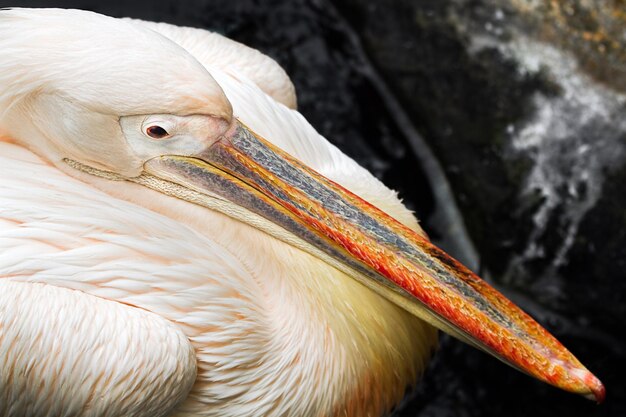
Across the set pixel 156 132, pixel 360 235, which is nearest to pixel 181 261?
pixel 156 132

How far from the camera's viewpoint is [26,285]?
7.03 feet

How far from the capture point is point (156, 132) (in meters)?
2.33

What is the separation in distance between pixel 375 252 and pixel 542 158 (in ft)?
5.70

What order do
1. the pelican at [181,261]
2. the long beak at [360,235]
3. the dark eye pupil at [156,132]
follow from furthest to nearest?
the long beak at [360,235] → the dark eye pupil at [156,132] → the pelican at [181,261]

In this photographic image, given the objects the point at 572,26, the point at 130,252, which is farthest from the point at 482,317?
the point at 572,26

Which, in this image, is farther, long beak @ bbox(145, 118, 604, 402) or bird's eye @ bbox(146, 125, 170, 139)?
long beak @ bbox(145, 118, 604, 402)

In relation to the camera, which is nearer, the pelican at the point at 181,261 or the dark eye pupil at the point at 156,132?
the pelican at the point at 181,261

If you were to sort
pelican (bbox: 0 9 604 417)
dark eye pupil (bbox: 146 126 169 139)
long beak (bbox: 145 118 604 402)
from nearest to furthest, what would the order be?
pelican (bbox: 0 9 604 417), dark eye pupil (bbox: 146 126 169 139), long beak (bbox: 145 118 604 402)

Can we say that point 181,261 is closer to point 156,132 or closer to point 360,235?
point 156,132

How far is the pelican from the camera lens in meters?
2.19

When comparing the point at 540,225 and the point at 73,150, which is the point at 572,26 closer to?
the point at 540,225

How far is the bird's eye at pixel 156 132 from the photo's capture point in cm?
232

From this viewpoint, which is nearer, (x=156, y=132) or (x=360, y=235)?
(x=156, y=132)

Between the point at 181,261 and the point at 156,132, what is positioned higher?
the point at 156,132
